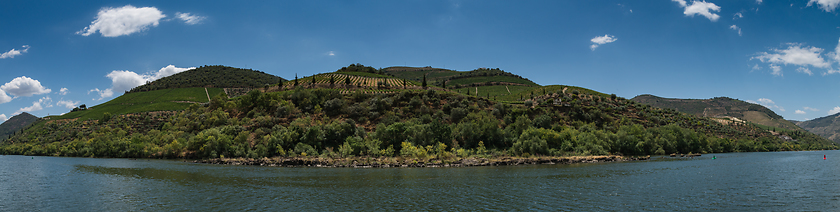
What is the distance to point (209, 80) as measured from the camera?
177 meters

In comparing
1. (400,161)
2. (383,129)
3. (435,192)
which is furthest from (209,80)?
(435,192)

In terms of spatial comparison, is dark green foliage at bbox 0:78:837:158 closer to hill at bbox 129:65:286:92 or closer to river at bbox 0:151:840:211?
river at bbox 0:151:840:211

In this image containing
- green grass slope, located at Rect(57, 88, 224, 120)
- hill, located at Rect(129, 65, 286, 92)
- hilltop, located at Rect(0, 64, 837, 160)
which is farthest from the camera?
hill, located at Rect(129, 65, 286, 92)

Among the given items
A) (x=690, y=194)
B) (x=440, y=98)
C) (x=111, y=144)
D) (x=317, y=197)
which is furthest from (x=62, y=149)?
(x=690, y=194)

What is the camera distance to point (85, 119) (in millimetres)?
121438

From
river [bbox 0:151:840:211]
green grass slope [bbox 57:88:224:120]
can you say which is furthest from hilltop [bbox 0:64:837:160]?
river [bbox 0:151:840:211]

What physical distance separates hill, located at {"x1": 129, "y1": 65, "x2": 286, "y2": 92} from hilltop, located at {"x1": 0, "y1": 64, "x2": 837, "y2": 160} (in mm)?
35939

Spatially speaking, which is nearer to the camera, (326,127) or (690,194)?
(690,194)

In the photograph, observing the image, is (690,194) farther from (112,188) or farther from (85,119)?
(85,119)

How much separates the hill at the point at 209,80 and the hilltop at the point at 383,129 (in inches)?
1415

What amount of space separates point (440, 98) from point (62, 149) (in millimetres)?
96346

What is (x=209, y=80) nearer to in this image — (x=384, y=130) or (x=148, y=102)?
(x=148, y=102)

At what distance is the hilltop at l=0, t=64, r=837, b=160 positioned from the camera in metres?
72.5

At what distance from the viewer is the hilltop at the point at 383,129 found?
72.5m
